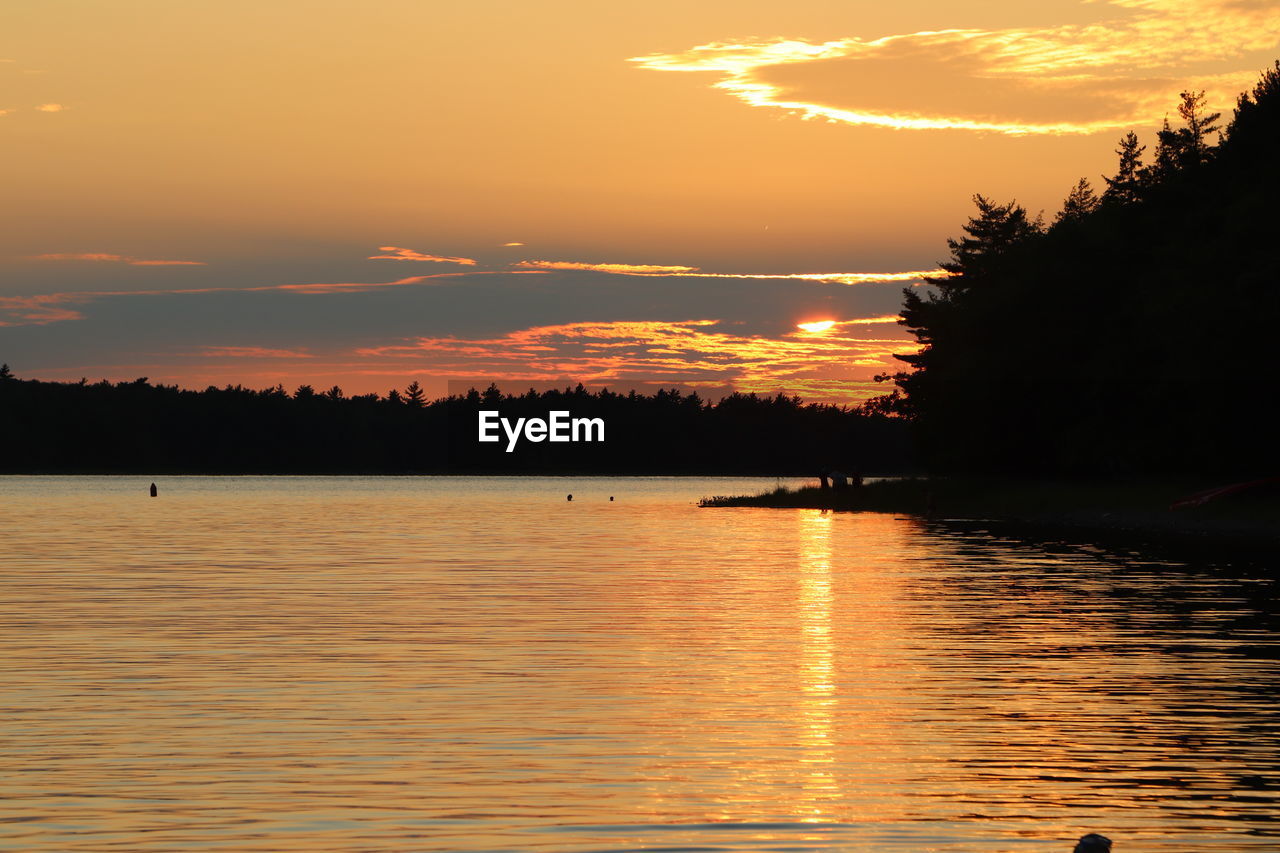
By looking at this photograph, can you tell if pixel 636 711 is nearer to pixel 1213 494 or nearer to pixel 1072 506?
pixel 1213 494

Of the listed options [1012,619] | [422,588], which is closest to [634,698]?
[1012,619]

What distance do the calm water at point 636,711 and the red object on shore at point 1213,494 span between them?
34.3 meters

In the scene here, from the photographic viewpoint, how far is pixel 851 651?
3350 centimetres

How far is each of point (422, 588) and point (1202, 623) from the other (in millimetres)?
22007

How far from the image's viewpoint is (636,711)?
82.7 feet

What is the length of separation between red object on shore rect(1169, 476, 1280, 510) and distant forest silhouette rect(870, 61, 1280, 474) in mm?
2025

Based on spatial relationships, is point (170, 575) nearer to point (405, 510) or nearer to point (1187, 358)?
point (1187, 358)

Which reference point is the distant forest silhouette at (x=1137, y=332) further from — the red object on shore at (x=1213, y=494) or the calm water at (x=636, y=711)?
the calm water at (x=636, y=711)

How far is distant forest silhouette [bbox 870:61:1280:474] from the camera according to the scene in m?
87.7

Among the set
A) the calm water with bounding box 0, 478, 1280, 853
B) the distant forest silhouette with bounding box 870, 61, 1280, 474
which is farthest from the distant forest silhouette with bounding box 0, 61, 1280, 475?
the calm water with bounding box 0, 478, 1280, 853

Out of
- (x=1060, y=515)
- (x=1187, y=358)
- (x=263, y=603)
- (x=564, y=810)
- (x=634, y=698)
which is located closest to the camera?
(x=564, y=810)

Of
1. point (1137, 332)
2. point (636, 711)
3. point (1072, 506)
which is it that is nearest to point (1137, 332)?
point (1137, 332)

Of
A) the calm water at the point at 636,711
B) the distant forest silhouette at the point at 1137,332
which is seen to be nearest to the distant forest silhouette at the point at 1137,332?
the distant forest silhouette at the point at 1137,332

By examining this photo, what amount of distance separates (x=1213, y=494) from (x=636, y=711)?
232 feet
